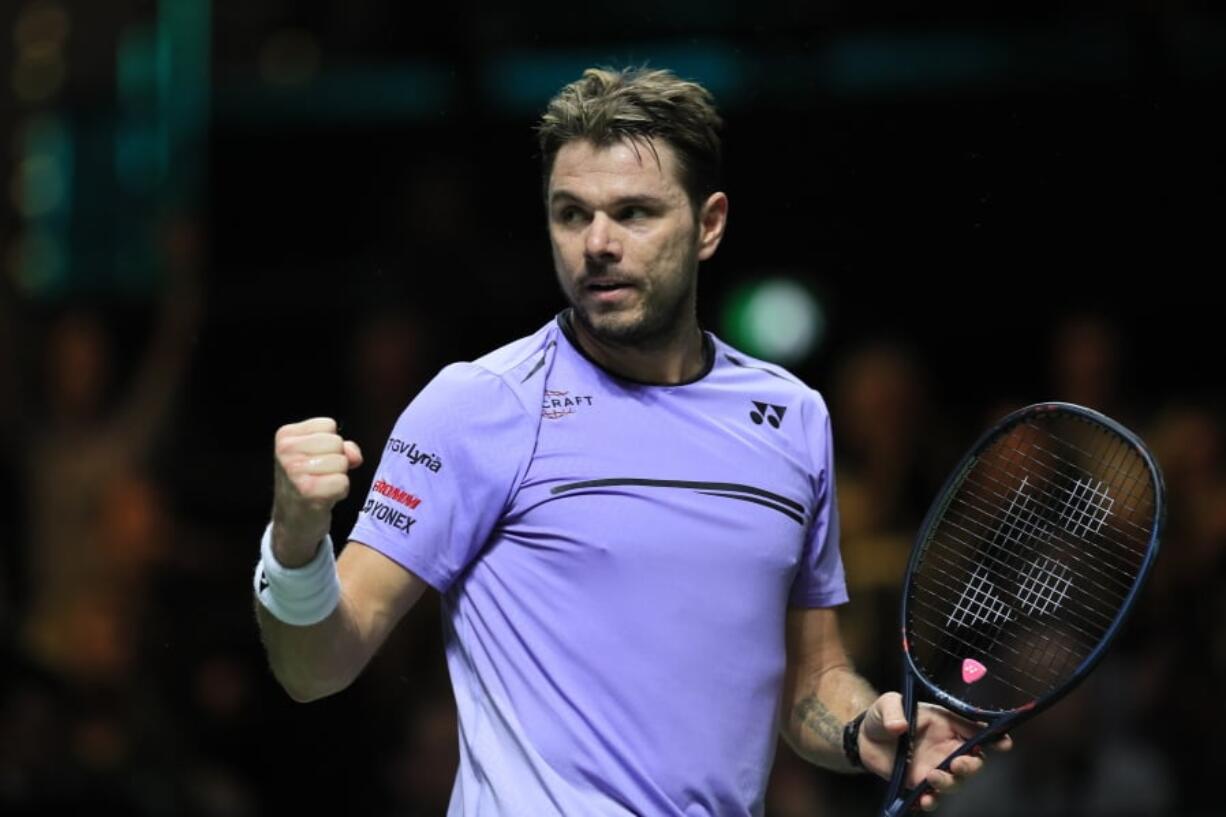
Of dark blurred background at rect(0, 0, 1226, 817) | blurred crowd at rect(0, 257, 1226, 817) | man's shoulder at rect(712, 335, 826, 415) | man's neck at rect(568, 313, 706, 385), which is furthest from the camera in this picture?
dark blurred background at rect(0, 0, 1226, 817)

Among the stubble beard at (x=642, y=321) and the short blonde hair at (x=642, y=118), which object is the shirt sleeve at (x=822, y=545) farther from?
the short blonde hair at (x=642, y=118)

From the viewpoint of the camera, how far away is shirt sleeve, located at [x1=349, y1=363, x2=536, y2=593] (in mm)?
3516

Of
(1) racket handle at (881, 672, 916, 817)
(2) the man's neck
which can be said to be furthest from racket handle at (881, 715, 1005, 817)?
(2) the man's neck

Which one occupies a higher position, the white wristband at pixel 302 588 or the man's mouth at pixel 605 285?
the man's mouth at pixel 605 285

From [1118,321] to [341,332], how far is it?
2845mm

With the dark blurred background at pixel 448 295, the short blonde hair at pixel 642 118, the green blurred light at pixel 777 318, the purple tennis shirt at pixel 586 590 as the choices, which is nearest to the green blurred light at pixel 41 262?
the dark blurred background at pixel 448 295

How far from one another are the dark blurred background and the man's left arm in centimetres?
255

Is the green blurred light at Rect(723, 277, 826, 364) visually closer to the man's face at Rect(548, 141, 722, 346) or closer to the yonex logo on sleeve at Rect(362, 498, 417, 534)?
the man's face at Rect(548, 141, 722, 346)

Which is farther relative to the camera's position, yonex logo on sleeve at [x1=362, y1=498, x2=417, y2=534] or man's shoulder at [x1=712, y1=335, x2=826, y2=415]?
man's shoulder at [x1=712, y1=335, x2=826, y2=415]

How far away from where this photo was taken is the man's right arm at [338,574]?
320 centimetres

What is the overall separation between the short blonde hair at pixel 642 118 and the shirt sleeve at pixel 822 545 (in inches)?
18.8

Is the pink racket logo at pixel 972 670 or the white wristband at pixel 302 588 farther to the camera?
the pink racket logo at pixel 972 670

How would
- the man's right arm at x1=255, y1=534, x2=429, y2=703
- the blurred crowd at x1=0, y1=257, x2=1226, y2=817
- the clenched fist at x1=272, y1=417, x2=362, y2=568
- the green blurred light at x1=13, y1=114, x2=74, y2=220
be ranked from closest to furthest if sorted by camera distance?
1. the clenched fist at x1=272, y1=417, x2=362, y2=568
2. the man's right arm at x1=255, y1=534, x2=429, y2=703
3. the blurred crowd at x1=0, y1=257, x2=1226, y2=817
4. the green blurred light at x1=13, y1=114, x2=74, y2=220

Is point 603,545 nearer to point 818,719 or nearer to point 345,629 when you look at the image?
point 345,629
